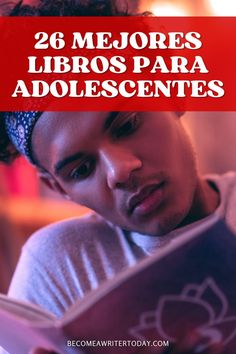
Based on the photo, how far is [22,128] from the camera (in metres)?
0.86

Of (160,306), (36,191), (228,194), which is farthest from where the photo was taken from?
(36,191)

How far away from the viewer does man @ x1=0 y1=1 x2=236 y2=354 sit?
81 centimetres

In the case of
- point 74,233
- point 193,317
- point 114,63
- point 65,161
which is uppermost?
point 114,63

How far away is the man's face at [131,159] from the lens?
808 mm

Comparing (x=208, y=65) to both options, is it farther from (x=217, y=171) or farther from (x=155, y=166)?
(x=217, y=171)

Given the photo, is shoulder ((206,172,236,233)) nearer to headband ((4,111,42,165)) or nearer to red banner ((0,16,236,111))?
red banner ((0,16,236,111))

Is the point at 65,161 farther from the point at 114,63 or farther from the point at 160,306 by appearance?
the point at 160,306

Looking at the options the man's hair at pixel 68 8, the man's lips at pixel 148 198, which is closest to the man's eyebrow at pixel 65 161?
the man's lips at pixel 148 198

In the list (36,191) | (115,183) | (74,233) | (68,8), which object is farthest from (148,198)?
(36,191)

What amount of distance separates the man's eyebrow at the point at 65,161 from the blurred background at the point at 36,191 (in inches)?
22.9

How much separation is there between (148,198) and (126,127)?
0.37 ft

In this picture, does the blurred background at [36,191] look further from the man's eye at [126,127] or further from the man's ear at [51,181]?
the man's eye at [126,127]

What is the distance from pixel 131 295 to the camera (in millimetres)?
573

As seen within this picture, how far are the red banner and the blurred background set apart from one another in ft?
1.82
